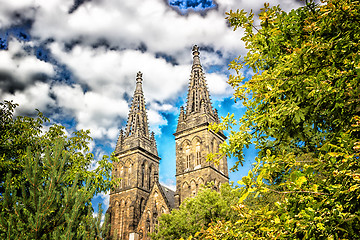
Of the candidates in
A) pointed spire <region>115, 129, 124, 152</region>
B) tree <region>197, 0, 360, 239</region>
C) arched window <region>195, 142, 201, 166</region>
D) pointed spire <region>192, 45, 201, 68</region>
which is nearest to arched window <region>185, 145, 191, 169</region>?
arched window <region>195, 142, 201, 166</region>

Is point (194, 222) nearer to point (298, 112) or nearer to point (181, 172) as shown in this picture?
point (181, 172)

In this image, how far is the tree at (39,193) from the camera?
6.71m

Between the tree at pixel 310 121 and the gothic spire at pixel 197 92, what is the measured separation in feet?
92.5

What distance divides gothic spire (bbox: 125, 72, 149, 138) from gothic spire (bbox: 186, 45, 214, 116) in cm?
882

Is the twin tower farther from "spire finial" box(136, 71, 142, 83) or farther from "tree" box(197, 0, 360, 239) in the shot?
"tree" box(197, 0, 360, 239)

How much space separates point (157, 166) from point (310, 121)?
1425 inches

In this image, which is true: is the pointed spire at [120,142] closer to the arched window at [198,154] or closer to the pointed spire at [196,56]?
the arched window at [198,154]

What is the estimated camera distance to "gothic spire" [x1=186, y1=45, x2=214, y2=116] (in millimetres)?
33031

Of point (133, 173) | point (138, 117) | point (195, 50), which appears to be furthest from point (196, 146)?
point (195, 50)

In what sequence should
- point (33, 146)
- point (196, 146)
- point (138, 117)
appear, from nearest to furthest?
point (33, 146)
point (196, 146)
point (138, 117)

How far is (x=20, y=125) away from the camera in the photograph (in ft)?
37.8

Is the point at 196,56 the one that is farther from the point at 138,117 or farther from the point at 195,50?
the point at 138,117

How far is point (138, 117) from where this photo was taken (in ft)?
131

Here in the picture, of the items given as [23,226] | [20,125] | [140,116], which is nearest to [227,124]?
[23,226]
